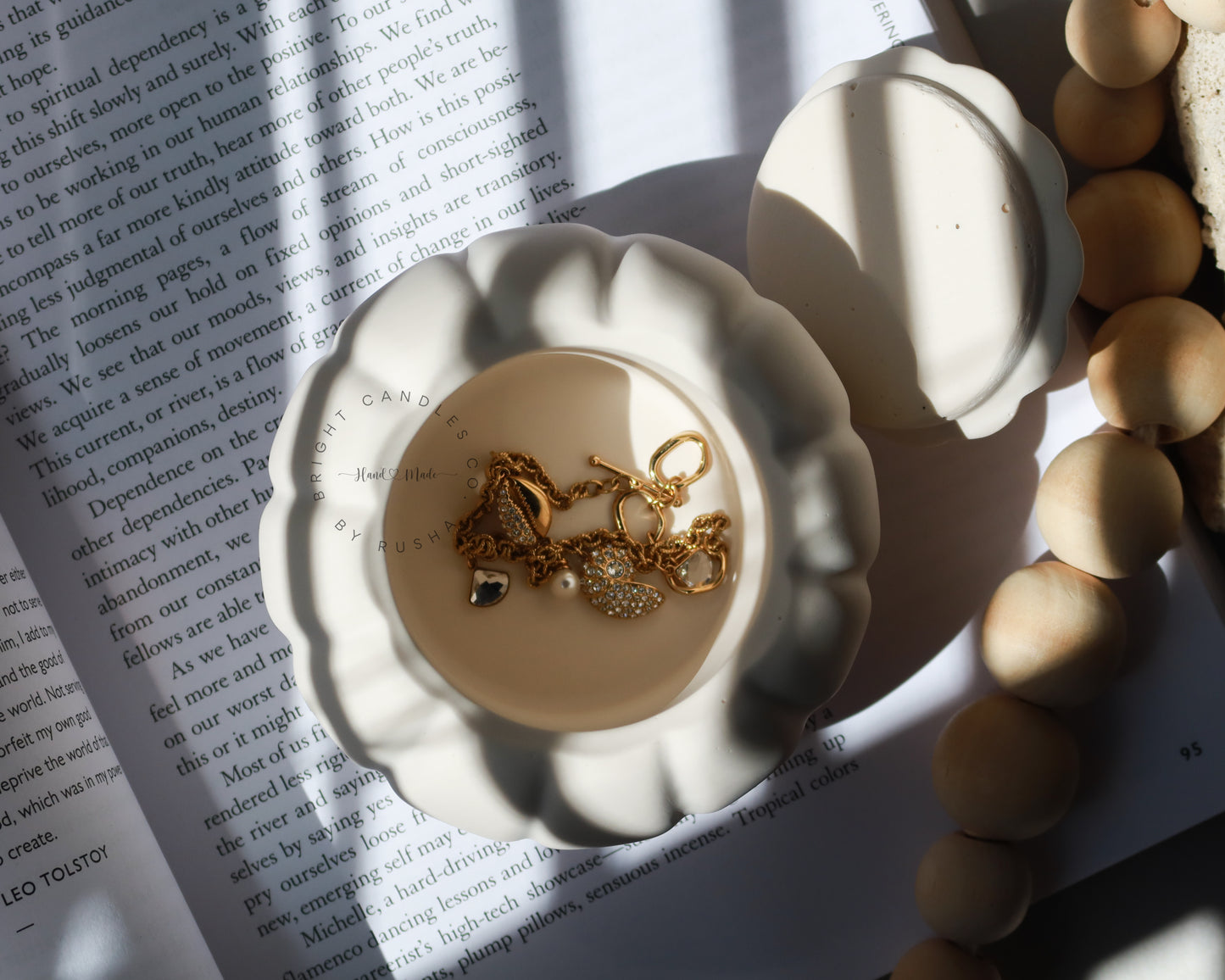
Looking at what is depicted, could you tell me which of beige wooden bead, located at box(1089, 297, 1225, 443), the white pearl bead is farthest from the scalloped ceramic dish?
beige wooden bead, located at box(1089, 297, 1225, 443)

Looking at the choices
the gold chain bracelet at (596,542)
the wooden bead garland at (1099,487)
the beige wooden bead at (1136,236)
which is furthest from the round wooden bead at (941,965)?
the beige wooden bead at (1136,236)

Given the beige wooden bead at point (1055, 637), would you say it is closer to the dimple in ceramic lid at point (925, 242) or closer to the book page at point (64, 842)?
the dimple in ceramic lid at point (925, 242)

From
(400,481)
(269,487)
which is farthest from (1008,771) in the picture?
(269,487)

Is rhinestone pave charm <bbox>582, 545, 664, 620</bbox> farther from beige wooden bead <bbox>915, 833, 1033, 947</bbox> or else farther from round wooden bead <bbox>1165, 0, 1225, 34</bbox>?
round wooden bead <bbox>1165, 0, 1225, 34</bbox>

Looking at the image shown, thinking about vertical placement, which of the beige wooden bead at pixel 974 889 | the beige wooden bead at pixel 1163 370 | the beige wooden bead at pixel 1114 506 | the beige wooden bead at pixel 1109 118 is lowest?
the beige wooden bead at pixel 974 889

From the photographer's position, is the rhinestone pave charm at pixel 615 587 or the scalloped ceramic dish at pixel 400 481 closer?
the scalloped ceramic dish at pixel 400 481

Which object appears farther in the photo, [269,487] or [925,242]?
[269,487]

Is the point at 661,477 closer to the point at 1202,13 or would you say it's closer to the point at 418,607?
the point at 418,607
